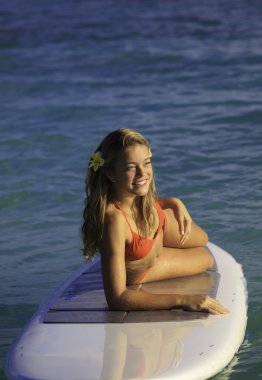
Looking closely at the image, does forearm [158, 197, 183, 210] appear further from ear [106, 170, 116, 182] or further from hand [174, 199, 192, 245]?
ear [106, 170, 116, 182]

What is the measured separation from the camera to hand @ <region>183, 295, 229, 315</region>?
4125 millimetres

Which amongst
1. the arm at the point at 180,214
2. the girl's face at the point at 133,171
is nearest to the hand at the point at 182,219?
the arm at the point at 180,214

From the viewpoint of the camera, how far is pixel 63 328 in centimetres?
405

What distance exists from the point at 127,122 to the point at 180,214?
4.60 metres

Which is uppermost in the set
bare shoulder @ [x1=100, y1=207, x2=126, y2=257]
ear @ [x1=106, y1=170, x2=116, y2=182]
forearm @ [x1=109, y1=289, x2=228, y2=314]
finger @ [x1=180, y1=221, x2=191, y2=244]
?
ear @ [x1=106, y1=170, x2=116, y2=182]

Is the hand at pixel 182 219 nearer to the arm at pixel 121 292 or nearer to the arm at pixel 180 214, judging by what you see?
the arm at pixel 180 214

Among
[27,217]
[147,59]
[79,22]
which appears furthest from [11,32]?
[27,217]

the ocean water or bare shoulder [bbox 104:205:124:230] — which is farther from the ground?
bare shoulder [bbox 104:205:124:230]

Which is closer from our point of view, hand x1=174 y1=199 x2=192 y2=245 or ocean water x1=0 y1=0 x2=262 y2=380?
hand x1=174 y1=199 x2=192 y2=245

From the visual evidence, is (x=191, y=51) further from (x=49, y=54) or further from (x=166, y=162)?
(x=166, y=162)

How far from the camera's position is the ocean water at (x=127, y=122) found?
18.8 feet

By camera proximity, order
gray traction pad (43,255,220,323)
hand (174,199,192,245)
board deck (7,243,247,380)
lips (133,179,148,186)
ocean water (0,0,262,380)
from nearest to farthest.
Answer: board deck (7,243,247,380), gray traction pad (43,255,220,323), lips (133,179,148,186), hand (174,199,192,245), ocean water (0,0,262,380)

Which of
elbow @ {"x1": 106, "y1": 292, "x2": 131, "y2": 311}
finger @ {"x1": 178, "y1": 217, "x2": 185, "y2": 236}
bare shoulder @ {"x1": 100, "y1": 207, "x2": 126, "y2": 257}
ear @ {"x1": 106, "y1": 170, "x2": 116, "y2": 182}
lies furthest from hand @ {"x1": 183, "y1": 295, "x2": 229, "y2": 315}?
ear @ {"x1": 106, "y1": 170, "x2": 116, "y2": 182}

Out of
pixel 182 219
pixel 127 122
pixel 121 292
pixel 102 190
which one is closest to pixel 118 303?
pixel 121 292
